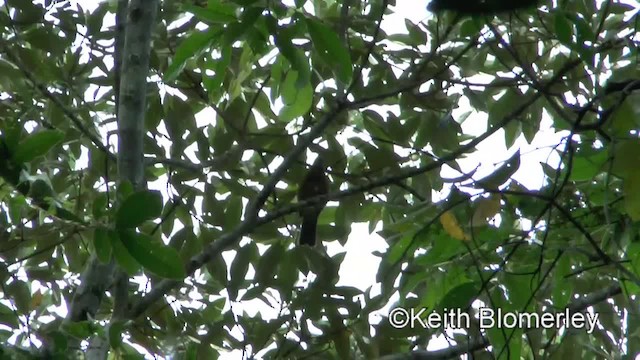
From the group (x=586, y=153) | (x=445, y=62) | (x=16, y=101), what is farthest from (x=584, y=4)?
(x=16, y=101)

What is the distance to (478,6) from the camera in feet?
3.87

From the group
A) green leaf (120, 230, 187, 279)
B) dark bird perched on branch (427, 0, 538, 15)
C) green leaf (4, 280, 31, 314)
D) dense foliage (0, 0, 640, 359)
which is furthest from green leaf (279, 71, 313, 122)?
dark bird perched on branch (427, 0, 538, 15)

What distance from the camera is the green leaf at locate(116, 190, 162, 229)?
152 centimetres

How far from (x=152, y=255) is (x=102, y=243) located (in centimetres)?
9

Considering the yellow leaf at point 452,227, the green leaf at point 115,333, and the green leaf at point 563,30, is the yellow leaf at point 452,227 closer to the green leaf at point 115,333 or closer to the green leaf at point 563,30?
the green leaf at point 563,30

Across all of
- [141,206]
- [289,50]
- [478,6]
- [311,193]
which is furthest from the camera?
[311,193]

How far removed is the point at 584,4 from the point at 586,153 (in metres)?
1.08

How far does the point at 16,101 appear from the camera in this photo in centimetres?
342

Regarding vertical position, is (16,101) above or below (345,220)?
above

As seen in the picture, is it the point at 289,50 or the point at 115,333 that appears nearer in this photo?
the point at 115,333

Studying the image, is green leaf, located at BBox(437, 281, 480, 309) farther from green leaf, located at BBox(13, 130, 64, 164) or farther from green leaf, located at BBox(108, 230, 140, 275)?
green leaf, located at BBox(13, 130, 64, 164)

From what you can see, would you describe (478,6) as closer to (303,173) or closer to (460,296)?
(460,296)

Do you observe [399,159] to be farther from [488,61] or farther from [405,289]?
[405,289]

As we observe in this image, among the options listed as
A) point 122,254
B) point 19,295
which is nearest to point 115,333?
point 122,254
